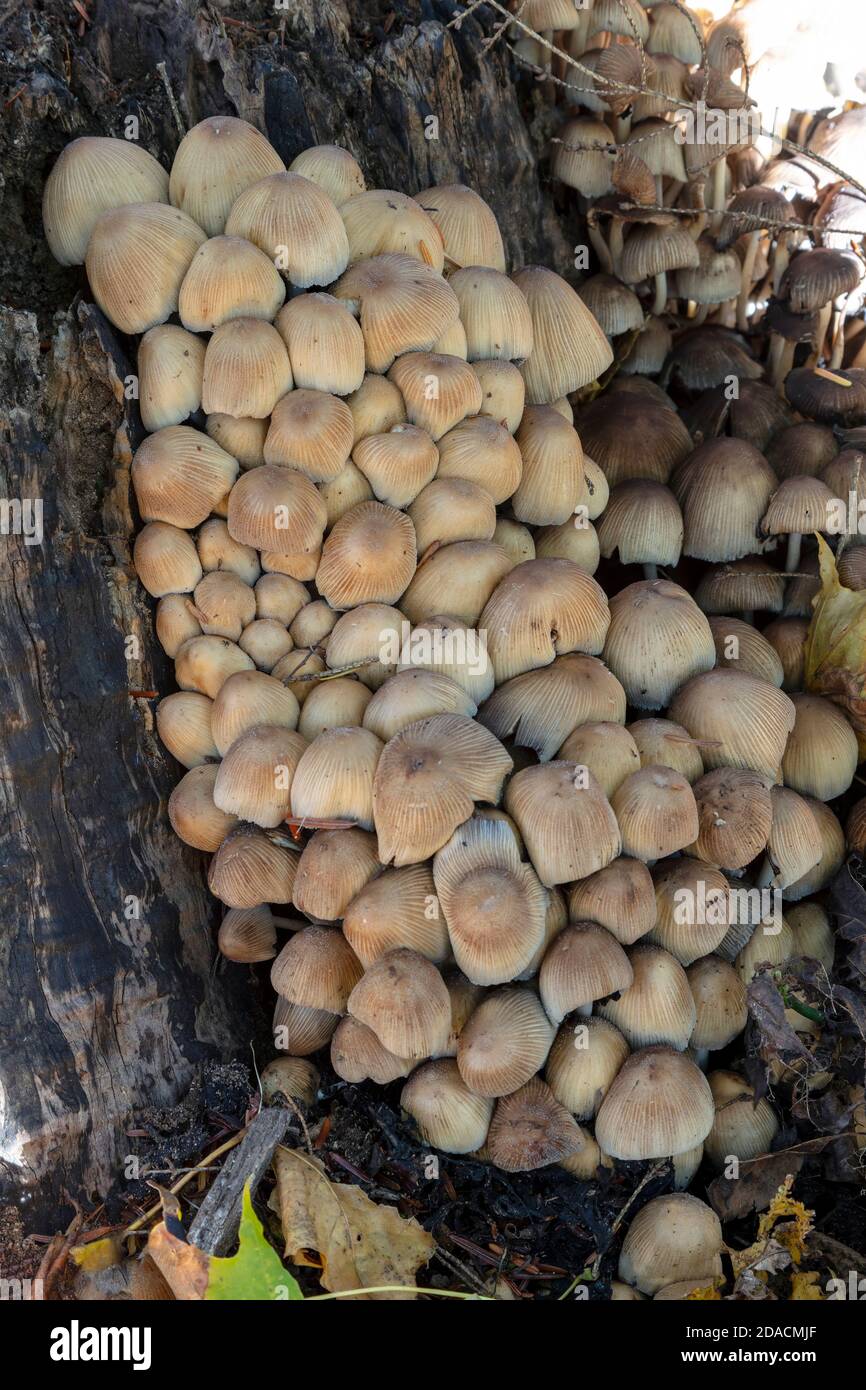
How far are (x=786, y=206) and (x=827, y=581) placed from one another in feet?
4.80

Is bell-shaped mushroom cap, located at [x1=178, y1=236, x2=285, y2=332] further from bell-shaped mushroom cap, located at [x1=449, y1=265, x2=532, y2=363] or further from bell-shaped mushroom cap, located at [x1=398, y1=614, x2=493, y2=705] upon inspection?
bell-shaped mushroom cap, located at [x1=398, y1=614, x2=493, y2=705]

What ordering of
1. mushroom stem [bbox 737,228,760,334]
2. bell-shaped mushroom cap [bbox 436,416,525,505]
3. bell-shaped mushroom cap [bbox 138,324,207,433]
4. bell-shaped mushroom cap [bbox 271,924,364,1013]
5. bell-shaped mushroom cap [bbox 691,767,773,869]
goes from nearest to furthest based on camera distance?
bell-shaped mushroom cap [bbox 271,924,364,1013], bell-shaped mushroom cap [bbox 691,767,773,869], bell-shaped mushroom cap [bbox 138,324,207,433], bell-shaped mushroom cap [bbox 436,416,525,505], mushroom stem [bbox 737,228,760,334]

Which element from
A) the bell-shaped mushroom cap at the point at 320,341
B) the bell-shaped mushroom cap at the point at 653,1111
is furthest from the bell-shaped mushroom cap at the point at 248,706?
the bell-shaped mushroom cap at the point at 653,1111

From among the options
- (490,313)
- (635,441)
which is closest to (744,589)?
(635,441)

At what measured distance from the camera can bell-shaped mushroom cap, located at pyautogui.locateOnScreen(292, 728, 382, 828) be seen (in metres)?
2.74

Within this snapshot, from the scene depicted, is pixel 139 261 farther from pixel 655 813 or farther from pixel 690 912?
pixel 690 912

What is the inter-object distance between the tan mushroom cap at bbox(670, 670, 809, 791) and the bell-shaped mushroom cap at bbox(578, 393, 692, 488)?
933 millimetres

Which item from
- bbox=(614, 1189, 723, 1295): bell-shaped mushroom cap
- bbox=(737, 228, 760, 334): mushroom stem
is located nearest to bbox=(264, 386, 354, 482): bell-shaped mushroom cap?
bbox=(614, 1189, 723, 1295): bell-shaped mushroom cap

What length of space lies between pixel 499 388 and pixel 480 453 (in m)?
0.24

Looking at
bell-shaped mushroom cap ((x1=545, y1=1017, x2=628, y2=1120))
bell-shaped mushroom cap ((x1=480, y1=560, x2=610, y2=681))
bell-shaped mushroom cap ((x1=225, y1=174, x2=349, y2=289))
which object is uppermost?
bell-shaped mushroom cap ((x1=225, y1=174, x2=349, y2=289))

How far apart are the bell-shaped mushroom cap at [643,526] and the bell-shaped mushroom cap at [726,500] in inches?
2.3

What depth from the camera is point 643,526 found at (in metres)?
3.52

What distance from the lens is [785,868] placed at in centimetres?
301

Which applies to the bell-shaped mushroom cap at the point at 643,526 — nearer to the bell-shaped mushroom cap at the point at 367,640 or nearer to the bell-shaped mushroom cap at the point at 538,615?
the bell-shaped mushroom cap at the point at 538,615
